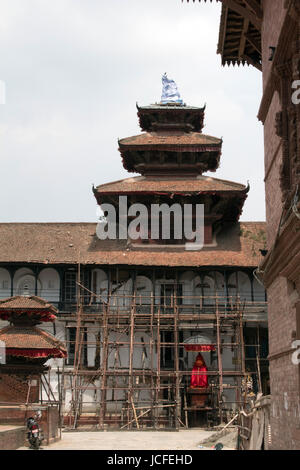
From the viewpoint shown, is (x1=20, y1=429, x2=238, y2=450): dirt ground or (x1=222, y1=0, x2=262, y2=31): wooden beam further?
(x1=20, y1=429, x2=238, y2=450): dirt ground

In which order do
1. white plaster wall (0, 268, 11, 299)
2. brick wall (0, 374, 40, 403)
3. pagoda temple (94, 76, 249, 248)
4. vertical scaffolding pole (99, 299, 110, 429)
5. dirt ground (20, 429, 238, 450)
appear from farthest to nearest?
pagoda temple (94, 76, 249, 248)
white plaster wall (0, 268, 11, 299)
vertical scaffolding pole (99, 299, 110, 429)
brick wall (0, 374, 40, 403)
dirt ground (20, 429, 238, 450)

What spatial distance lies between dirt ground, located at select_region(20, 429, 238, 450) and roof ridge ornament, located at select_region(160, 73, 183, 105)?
77.6ft

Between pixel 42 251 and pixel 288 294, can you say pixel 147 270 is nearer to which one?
pixel 42 251

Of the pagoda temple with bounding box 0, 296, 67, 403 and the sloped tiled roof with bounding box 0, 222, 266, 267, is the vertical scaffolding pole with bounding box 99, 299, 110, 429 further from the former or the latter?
the pagoda temple with bounding box 0, 296, 67, 403

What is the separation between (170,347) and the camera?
34469mm

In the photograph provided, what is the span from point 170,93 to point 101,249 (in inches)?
557

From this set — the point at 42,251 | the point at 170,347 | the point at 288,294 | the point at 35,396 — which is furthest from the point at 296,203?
the point at 42,251

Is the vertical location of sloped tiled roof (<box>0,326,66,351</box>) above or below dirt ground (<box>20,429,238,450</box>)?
above

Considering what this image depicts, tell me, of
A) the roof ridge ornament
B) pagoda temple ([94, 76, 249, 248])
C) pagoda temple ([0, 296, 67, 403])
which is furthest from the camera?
the roof ridge ornament

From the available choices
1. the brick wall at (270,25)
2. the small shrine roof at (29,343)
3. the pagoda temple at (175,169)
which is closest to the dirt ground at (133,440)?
the small shrine roof at (29,343)

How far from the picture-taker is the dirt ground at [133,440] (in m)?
21.8

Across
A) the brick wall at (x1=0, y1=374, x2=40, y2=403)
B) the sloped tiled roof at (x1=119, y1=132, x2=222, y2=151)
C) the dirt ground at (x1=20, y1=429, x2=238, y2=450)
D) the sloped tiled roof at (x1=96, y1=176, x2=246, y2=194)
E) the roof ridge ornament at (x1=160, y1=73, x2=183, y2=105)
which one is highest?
the roof ridge ornament at (x1=160, y1=73, x2=183, y2=105)

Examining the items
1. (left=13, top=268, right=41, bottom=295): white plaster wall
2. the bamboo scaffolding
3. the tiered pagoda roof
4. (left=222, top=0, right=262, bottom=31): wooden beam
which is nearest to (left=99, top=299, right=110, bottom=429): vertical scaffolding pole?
the bamboo scaffolding

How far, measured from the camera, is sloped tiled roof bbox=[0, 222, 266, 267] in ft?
115
